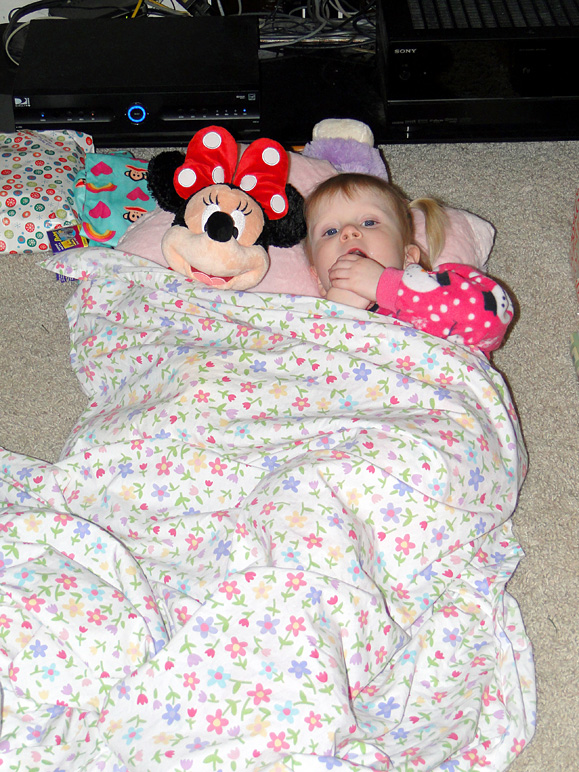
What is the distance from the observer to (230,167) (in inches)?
55.9

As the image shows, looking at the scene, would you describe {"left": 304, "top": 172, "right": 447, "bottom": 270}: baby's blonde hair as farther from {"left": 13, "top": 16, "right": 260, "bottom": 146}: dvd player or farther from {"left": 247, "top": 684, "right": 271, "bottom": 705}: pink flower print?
{"left": 247, "top": 684, "right": 271, "bottom": 705}: pink flower print

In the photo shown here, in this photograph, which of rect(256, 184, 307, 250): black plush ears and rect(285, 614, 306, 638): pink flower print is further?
rect(256, 184, 307, 250): black plush ears

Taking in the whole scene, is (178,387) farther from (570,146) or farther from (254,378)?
(570,146)

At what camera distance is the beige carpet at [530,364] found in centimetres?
124

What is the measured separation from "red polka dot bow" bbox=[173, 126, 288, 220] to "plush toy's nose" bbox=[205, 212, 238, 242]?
0.09m

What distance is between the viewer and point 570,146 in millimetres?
2008

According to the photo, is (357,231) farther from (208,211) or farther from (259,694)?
(259,694)

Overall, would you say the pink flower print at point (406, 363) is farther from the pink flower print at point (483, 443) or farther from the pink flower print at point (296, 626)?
the pink flower print at point (296, 626)

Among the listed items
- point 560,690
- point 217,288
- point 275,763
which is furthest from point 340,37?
point 275,763

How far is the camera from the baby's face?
1389 mm

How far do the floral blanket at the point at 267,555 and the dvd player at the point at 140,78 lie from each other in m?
0.63

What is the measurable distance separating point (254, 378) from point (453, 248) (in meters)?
0.51

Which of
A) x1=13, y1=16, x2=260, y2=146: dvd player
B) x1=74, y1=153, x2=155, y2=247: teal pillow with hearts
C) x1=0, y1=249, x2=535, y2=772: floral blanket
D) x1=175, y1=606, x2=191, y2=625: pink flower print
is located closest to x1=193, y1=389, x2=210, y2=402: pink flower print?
x1=0, y1=249, x2=535, y2=772: floral blanket

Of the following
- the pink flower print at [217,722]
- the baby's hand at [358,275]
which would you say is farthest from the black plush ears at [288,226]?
the pink flower print at [217,722]
